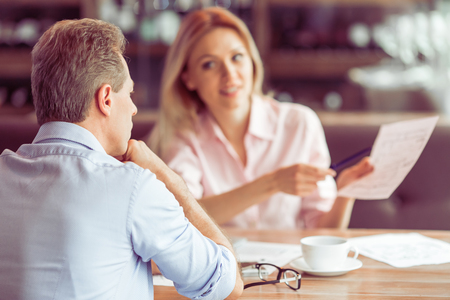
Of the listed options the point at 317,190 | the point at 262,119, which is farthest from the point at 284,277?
the point at 262,119

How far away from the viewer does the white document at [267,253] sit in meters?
1.12

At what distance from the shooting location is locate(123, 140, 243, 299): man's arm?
92 cm

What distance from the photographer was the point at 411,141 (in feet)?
4.09


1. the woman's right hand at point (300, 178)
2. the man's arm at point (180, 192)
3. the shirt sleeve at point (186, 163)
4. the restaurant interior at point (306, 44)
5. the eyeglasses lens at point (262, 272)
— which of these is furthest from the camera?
the restaurant interior at point (306, 44)

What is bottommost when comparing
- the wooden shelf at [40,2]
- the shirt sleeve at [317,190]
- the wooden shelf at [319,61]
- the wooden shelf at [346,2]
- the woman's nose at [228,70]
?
the shirt sleeve at [317,190]

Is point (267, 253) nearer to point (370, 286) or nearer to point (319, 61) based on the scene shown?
point (370, 286)

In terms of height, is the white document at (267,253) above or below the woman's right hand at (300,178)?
below

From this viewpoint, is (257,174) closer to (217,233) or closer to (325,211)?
(325,211)

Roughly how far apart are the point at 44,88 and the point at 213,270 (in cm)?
38

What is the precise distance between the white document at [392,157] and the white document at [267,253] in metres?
0.24

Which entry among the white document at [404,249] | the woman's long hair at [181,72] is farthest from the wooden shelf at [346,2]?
the white document at [404,249]

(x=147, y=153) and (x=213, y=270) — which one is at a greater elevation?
(x=147, y=153)

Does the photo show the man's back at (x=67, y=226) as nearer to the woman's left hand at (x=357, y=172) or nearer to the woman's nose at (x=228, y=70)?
the woman's left hand at (x=357, y=172)

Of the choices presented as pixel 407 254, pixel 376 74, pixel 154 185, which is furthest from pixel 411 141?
pixel 376 74
